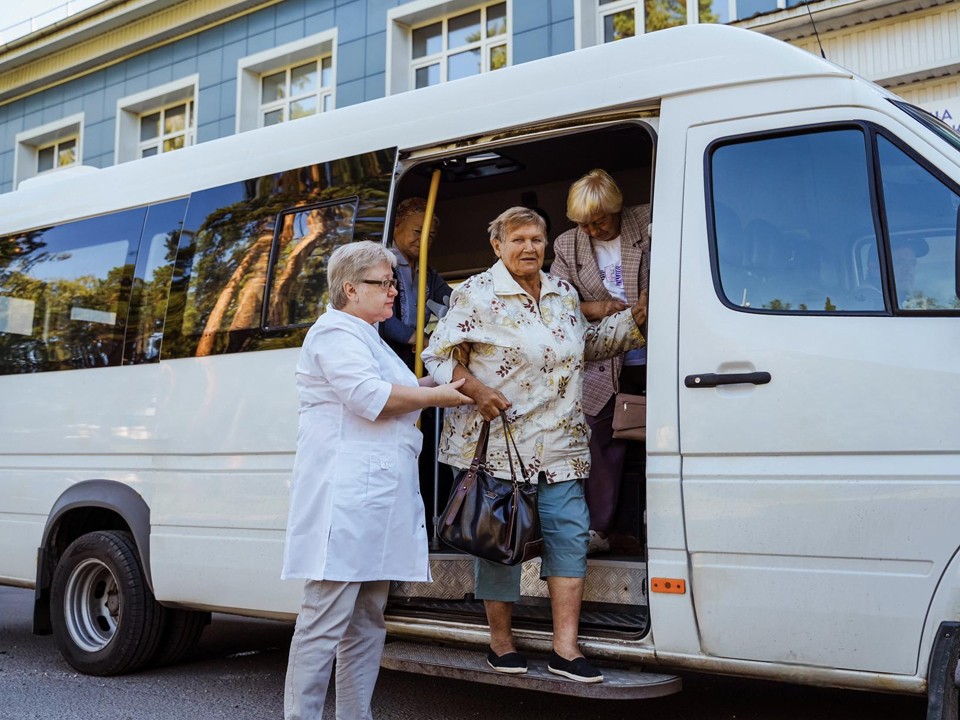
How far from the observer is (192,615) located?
19.6 ft

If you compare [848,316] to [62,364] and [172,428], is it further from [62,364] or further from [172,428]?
[62,364]

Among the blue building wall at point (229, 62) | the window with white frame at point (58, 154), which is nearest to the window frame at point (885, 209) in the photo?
the blue building wall at point (229, 62)

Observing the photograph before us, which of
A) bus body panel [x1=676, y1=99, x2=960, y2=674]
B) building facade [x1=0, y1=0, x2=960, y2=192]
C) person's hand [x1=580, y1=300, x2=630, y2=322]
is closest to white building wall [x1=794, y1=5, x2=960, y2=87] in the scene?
building facade [x1=0, y1=0, x2=960, y2=192]

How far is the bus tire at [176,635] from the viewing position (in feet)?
19.3

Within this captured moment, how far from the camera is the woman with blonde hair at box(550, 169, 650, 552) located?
5.00m

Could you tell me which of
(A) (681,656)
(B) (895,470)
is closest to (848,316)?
(B) (895,470)

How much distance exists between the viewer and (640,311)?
4543mm

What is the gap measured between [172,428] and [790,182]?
10.6 ft

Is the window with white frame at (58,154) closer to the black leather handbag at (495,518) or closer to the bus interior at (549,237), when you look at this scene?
the bus interior at (549,237)

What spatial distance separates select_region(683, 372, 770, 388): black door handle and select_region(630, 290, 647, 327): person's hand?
0.65 metres

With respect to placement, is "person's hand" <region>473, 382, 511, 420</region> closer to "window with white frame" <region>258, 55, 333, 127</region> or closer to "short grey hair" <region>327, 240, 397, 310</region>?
"short grey hair" <region>327, 240, 397, 310</region>

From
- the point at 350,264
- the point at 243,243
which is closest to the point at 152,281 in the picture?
the point at 243,243

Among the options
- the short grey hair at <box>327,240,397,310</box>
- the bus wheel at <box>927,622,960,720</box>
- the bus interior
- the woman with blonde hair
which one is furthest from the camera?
the woman with blonde hair

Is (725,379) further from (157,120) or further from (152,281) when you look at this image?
(157,120)
